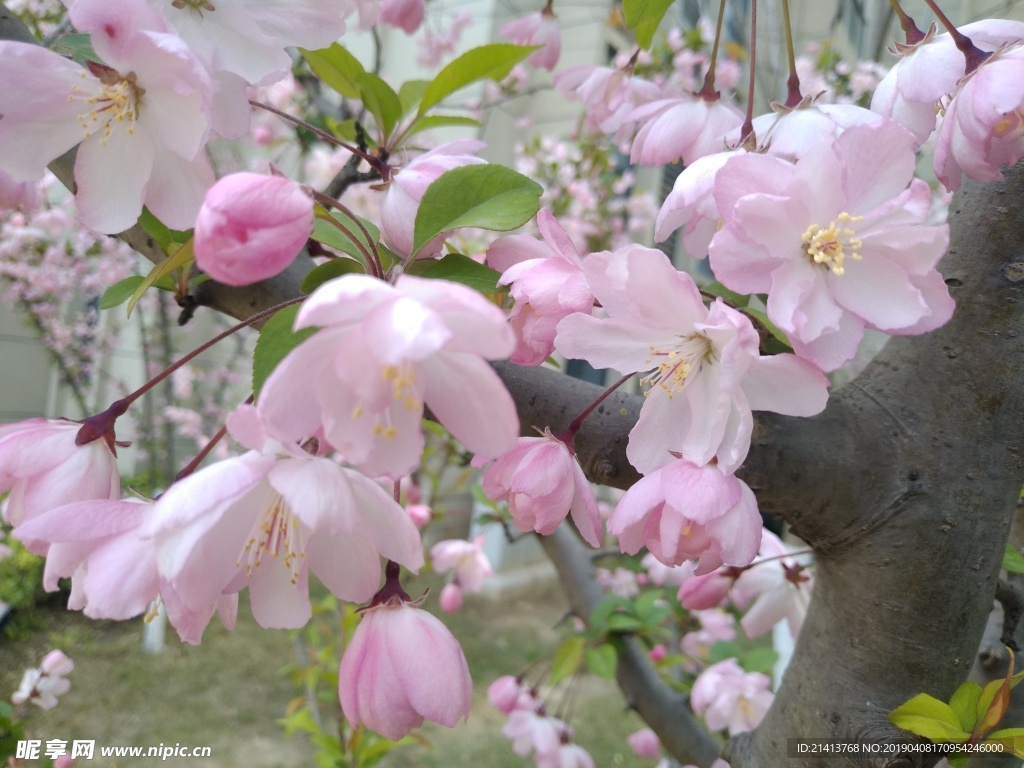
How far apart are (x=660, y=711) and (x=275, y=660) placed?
8.02 feet

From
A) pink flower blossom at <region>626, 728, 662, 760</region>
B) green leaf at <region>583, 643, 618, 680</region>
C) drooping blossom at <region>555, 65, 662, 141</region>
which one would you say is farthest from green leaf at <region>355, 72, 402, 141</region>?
pink flower blossom at <region>626, 728, 662, 760</region>

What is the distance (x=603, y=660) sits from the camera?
1.30 meters

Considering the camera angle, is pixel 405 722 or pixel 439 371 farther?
pixel 405 722

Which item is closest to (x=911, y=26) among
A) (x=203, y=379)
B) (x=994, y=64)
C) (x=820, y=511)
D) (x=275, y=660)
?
(x=994, y=64)

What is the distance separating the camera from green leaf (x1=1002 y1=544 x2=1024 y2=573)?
67 centimetres

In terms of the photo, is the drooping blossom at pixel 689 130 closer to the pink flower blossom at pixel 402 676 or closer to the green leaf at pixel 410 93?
the green leaf at pixel 410 93

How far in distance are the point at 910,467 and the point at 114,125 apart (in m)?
0.72

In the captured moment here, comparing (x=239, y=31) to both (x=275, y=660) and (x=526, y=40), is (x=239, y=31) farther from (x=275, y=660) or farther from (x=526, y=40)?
(x=275, y=660)

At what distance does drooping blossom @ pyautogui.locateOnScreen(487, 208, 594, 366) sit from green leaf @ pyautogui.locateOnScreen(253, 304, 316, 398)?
0.14 metres

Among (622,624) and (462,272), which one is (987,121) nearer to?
(462,272)

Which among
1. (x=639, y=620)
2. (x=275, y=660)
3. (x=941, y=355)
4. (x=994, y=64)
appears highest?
(x=994, y=64)

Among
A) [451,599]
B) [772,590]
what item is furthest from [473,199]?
[451,599]

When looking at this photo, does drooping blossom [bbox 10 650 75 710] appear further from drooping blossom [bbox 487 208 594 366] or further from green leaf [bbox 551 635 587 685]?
drooping blossom [bbox 487 208 594 366]

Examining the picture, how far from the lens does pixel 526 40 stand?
4.21ft
